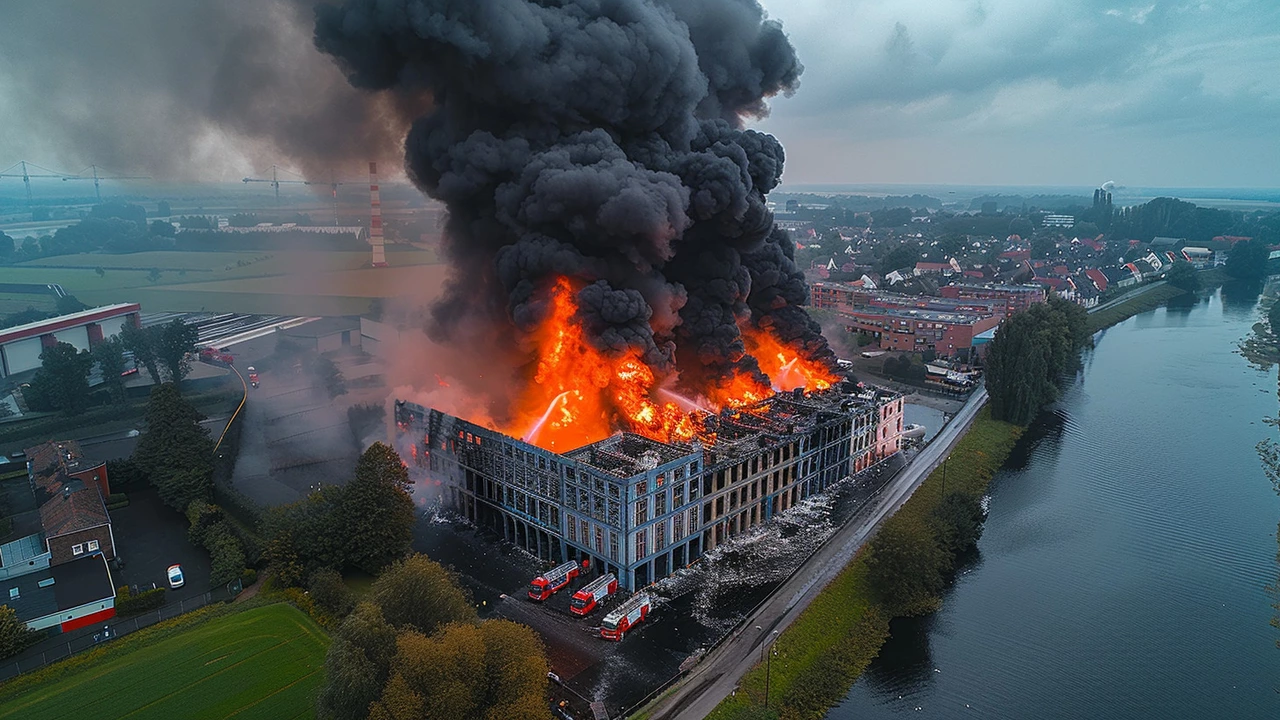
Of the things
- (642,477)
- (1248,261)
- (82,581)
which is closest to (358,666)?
(642,477)

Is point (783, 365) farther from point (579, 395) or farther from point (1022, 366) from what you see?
point (579, 395)

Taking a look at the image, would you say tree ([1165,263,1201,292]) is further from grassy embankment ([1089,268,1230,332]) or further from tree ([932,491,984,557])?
tree ([932,491,984,557])

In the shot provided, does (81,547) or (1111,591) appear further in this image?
(1111,591)

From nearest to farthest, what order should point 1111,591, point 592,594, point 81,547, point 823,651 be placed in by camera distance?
point 823,651
point 592,594
point 81,547
point 1111,591

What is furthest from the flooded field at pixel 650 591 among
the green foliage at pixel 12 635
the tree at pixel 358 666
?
the green foliage at pixel 12 635

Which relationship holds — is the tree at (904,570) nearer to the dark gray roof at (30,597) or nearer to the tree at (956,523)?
the tree at (956,523)

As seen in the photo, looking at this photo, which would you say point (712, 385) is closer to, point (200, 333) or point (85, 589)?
point (85, 589)
